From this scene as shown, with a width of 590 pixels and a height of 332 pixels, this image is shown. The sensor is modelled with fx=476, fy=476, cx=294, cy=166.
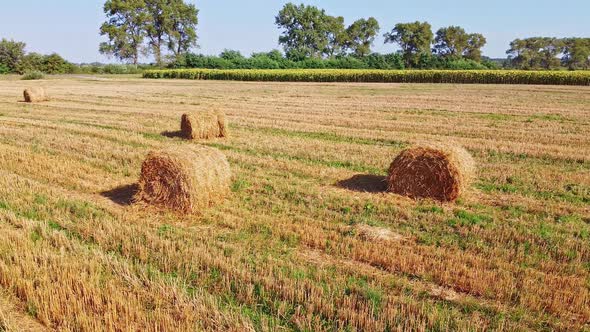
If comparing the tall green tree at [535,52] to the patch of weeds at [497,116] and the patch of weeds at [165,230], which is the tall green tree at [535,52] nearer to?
the patch of weeds at [497,116]

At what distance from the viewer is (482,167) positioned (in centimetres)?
1229

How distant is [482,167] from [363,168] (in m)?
3.09

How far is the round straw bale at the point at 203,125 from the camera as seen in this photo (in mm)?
15859

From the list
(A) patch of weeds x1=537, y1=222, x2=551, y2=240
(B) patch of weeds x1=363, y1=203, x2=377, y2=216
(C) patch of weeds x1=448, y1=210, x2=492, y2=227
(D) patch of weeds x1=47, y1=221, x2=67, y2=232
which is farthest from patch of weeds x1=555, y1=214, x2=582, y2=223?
(D) patch of weeds x1=47, y1=221, x2=67, y2=232

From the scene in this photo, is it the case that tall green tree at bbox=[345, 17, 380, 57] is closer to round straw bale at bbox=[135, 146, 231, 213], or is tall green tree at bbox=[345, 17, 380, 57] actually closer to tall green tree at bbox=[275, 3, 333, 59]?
tall green tree at bbox=[275, 3, 333, 59]

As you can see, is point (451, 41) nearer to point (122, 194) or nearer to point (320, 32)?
point (320, 32)

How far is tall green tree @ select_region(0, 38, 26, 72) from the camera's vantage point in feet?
269

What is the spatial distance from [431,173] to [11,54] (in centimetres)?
9305

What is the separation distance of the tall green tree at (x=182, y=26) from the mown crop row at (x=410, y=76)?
124 feet

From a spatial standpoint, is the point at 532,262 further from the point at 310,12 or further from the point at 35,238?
the point at 310,12

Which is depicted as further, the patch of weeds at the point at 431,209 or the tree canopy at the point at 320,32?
the tree canopy at the point at 320,32

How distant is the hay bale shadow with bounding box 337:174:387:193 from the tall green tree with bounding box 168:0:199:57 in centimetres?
10273

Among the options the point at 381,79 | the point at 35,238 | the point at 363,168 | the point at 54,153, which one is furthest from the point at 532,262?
the point at 381,79

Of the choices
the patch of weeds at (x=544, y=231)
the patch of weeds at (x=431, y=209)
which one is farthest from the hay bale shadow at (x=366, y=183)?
the patch of weeds at (x=544, y=231)
